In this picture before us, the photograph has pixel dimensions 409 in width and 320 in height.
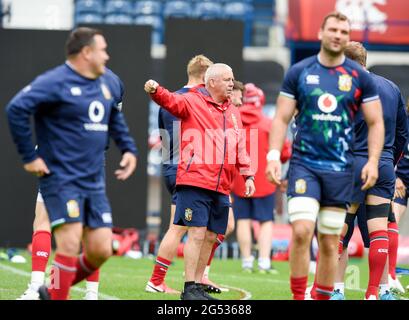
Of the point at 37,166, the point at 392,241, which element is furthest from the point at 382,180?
the point at 37,166

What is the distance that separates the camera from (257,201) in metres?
14.7

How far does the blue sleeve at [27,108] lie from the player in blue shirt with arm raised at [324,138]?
166 centimetres

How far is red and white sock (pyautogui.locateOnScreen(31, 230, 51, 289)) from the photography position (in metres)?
8.73

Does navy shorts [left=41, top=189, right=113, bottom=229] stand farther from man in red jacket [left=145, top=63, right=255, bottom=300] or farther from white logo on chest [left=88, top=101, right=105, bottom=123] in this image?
man in red jacket [left=145, top=63, right=255, bottom=300]

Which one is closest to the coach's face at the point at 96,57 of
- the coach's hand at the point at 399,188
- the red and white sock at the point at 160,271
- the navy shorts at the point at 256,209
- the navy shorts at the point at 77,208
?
the navy shorts at the point at 77,208

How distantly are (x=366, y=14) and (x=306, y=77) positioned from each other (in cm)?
1513

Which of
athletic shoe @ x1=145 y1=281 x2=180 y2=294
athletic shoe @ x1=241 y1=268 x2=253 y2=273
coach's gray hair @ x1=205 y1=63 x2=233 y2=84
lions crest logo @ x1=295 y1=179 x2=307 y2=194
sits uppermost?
coach's gray hair @ x1=205 y1=63 x2=233 y2=84

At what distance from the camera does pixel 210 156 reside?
9234 mm

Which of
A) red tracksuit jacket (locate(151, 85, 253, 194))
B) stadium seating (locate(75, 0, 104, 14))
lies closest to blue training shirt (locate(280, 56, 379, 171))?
red tracksuit jacket (locate(151, 85, 253, 194))

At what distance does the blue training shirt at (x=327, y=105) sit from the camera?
25.0 ft

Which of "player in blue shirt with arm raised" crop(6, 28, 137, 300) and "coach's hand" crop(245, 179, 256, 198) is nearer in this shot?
"player in blue shirt with arm raised" crop(6, 28, 137, 300)

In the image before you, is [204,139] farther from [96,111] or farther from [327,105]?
[96,111]

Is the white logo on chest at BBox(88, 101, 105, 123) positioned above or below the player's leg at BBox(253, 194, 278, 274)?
above

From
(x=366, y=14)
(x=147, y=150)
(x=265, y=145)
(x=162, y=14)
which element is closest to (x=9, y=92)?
(x=147, y=150)
